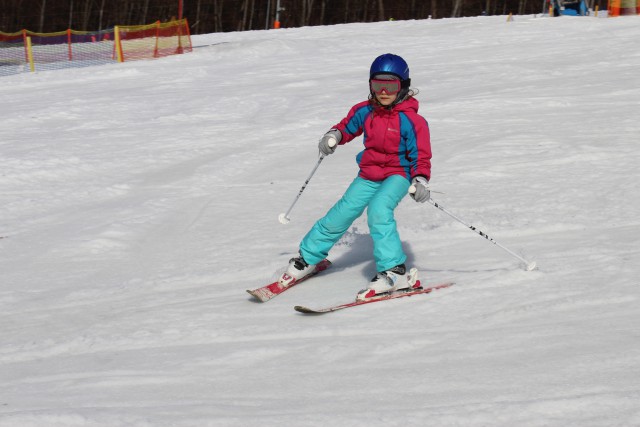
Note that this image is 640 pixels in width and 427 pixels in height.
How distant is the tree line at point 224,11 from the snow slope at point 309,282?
33634 millimetres

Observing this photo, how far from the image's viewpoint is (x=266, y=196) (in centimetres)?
844

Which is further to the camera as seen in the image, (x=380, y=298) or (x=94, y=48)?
(x=94, y=48)

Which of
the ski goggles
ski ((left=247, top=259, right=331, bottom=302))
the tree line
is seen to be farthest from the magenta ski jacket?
the tree line

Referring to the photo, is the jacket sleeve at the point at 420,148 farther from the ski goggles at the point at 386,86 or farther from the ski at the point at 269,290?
the ski at the point at 269,290

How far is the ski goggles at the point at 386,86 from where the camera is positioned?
200 inches

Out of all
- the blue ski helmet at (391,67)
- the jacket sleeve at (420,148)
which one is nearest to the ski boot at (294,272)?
the jacket sleeve at (420,148)

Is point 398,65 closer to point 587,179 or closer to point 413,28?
point 587,179

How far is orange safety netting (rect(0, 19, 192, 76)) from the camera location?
876 inches

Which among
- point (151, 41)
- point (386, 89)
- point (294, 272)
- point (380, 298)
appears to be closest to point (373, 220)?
point (380, 298)

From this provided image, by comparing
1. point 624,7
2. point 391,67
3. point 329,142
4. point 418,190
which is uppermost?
point 391,67

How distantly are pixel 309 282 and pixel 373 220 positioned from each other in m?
0.71

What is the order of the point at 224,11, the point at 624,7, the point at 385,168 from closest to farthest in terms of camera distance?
1. the point at 385,168
2. the point at 624,7
3. the point at 224,11

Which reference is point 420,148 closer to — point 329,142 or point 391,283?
point 329,142

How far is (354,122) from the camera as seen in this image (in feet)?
17.7
